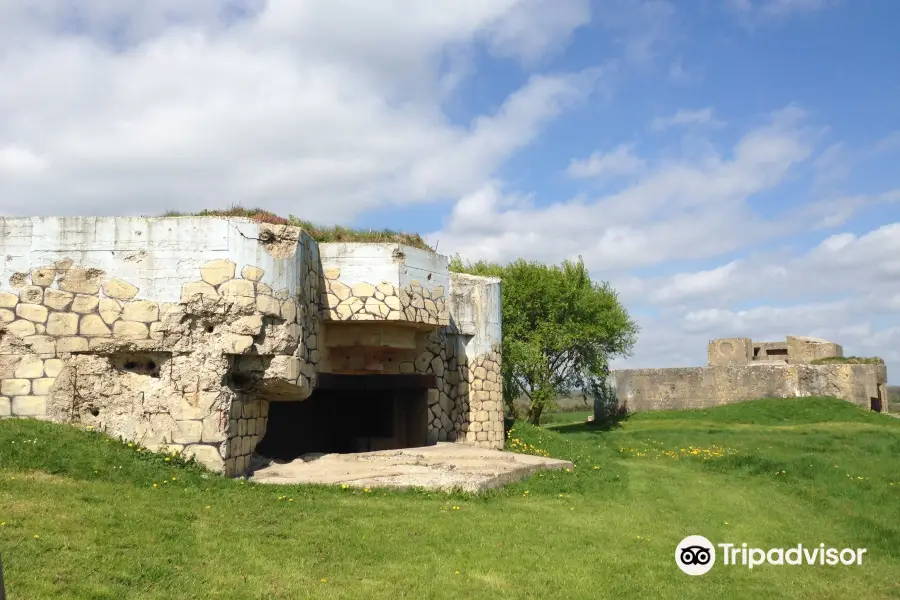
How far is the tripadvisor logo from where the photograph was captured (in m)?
6.90

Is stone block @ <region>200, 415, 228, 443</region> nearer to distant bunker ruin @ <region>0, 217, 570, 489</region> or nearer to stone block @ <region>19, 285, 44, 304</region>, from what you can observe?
distant bunker ruin @ <region>0, 217, 570, 489</region>

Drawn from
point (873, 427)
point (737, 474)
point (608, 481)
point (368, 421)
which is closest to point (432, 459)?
point (608, 481)

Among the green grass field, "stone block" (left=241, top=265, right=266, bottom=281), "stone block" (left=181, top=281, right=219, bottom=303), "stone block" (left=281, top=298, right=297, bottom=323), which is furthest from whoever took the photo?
"stone block" (left=281, top=298, right=297, bottom=323)

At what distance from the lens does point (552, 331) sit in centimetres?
2675

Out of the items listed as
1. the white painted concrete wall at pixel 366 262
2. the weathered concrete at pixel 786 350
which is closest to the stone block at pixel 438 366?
the white painted concrete wall at pixel 366 262

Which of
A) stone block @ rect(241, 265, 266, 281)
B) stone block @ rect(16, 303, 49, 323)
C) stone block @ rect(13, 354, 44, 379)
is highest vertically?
stone block @ rect(241, 265, 266, 281)

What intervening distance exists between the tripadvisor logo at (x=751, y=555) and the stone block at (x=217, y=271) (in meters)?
6.09

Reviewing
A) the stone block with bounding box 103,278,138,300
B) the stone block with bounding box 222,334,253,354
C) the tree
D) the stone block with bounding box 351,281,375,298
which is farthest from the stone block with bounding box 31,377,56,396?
the tree

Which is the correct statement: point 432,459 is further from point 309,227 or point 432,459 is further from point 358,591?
point 358,591

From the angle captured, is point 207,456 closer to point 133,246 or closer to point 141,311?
point 141,311

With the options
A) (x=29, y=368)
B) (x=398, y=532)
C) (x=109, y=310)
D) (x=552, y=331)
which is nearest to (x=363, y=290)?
(x=109, y=310)

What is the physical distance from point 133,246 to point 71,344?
142 centimetres

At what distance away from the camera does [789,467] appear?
1241 cm

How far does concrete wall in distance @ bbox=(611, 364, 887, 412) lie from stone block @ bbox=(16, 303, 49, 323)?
25.1 metres
